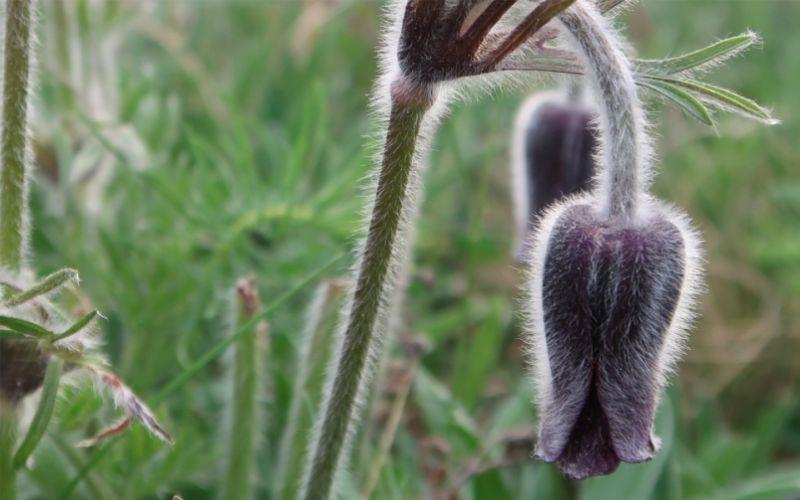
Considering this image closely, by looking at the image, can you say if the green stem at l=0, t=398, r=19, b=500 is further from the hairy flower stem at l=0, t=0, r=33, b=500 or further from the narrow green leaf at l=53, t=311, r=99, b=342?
the narrow green leaf at l=53, t=311, r=99, b=342

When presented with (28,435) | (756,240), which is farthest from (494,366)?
(28,435)

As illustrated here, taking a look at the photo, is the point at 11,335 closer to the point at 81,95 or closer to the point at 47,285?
the point at 47,285

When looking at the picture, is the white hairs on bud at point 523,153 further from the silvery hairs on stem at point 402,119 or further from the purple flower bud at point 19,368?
the purple flower bud at point 19,368

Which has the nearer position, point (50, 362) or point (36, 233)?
point (50, 362)

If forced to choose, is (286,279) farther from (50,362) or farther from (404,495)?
(50,362)

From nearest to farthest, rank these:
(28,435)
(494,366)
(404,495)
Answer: (28,435)
(404,495)
(494,366)

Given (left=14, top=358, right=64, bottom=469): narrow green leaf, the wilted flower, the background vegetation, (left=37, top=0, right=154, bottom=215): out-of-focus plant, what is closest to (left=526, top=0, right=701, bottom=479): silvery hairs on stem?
the background vegetation
